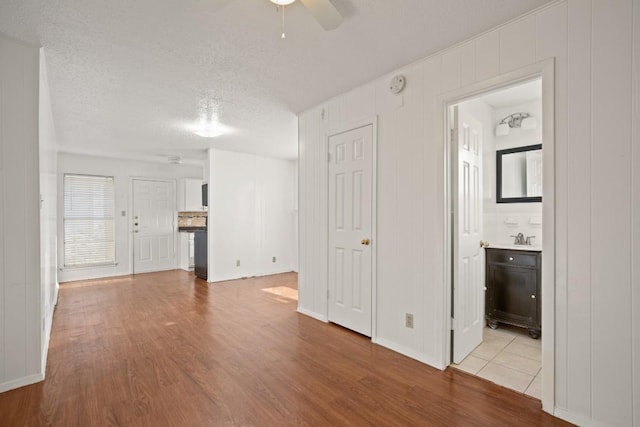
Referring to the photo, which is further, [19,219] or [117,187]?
[117,187]

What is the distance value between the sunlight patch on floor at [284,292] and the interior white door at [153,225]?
10.7ft

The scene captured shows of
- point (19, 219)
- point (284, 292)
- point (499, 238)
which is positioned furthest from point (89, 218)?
point (499, 238)

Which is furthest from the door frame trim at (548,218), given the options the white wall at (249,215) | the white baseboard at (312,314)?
the white wall at (249,215)

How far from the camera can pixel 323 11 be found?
169cm

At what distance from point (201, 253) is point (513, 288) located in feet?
17.3

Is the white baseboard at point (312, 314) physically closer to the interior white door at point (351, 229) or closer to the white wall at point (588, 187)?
the interior white door at point (351, 229)

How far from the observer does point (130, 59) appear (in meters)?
2.50

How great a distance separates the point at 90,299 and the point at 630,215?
239 inches

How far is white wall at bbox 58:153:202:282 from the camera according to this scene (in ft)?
19.4

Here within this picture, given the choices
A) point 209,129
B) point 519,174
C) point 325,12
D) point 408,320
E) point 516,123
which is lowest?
point 408,320

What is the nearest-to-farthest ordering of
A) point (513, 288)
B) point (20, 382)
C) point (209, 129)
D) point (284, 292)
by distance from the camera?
1. point (20, 382)
2. point (513, 288)
3. point (209, 129)
4. point (284, 292)

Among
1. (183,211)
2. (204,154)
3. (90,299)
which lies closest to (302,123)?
(204,154)

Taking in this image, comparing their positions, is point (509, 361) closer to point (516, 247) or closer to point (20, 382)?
point (516, 247)

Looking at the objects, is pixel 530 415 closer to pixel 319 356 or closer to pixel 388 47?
pixel 319 356
